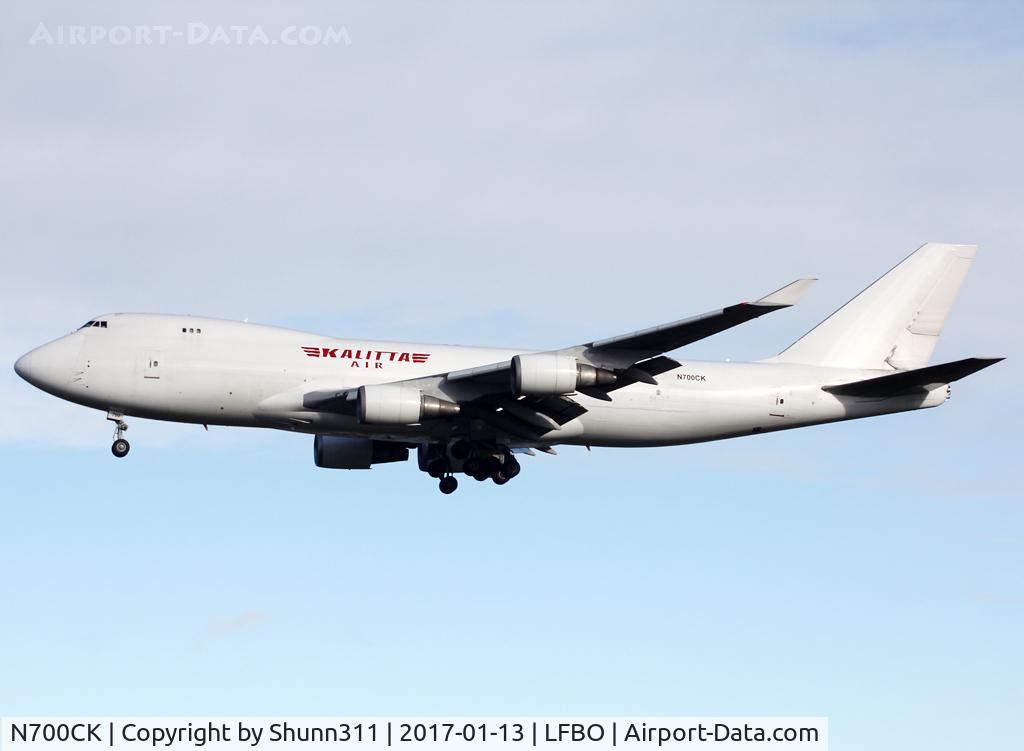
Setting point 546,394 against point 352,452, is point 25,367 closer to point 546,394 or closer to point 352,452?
point 352,452

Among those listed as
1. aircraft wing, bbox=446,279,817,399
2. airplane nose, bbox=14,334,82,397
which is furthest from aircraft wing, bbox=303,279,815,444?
airplane nose, bbox=14,334,82,397

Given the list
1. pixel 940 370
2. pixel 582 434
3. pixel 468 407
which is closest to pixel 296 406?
pixel 468 407

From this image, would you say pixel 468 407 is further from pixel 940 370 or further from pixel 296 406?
pixel 940 370

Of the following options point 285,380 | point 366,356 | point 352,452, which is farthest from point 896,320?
point 285,380

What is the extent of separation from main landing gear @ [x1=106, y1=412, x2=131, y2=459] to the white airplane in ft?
0.13

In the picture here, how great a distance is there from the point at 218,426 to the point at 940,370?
2106cm

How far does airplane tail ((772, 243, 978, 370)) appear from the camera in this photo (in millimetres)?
44875

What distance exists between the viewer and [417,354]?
40.8m

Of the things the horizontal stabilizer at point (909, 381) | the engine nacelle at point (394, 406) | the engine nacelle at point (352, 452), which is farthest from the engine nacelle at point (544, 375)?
the horizontal stabilizer at point (909, 381)

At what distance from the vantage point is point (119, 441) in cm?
4000

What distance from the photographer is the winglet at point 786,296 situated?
33.6 meters

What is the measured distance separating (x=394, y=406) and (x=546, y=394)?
164 inches

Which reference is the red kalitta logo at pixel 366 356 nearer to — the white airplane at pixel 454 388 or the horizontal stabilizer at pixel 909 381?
the white airplane at pixel 454 388

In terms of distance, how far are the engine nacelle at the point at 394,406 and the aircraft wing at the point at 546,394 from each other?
1.58ft
